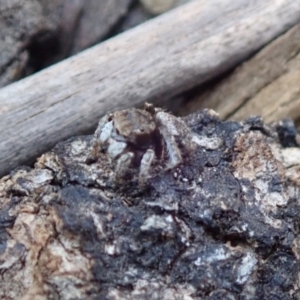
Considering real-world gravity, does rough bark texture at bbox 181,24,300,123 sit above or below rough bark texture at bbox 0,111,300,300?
below

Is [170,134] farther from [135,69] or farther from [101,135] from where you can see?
[135,69]

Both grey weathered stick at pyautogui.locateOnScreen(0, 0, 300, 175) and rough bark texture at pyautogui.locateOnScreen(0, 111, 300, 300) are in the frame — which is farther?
grey weathered stick at pyautogui.locateOnScreen(0, 0, 300, 175)

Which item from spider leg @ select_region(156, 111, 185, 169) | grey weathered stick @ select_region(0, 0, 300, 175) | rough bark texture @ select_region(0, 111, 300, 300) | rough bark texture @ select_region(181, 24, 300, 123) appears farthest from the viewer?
rough bark texture @ select_region(181, 24, 300, 123)

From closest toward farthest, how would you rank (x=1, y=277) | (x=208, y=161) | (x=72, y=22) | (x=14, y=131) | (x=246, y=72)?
(x=1, y=277) → (x=208, y=161) → (x=14, y=131) → (x=246, y=72) → (x=72, y=22)

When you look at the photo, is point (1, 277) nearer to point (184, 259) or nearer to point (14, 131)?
point (184, 259)

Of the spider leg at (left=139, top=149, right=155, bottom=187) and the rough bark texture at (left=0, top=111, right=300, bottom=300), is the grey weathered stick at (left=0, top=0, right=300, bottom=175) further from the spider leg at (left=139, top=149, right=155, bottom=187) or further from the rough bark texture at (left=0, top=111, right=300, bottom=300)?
the spider leg at (left=139, top=149, right=155, bottom=187)

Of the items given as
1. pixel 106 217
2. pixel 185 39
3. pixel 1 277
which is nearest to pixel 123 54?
pixel 185 39

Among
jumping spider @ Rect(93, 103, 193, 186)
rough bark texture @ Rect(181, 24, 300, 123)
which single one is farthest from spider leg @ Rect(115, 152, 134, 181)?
rough bark texture @ Rect(181, 24, 300, 123)

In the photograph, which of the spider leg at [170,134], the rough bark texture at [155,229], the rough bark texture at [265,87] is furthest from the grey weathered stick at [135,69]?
the spider leg at [170,134]
